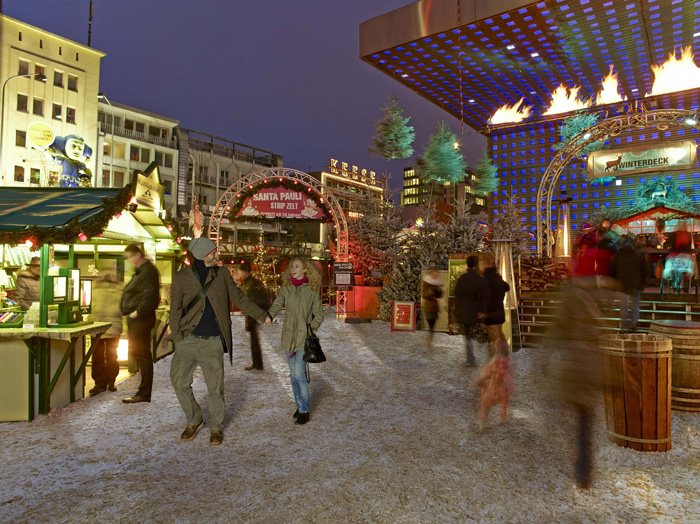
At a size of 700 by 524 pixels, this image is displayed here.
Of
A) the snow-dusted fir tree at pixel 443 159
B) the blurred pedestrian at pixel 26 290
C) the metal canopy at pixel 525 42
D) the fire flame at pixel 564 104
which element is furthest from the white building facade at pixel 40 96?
the blurred pedestrian at pixel 26 290

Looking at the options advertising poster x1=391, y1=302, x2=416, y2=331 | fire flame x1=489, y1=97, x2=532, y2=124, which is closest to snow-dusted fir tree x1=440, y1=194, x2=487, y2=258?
advertising poster x1=391, y1=302, x2=416, y2=331

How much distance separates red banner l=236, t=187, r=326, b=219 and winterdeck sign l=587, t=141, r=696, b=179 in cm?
1122

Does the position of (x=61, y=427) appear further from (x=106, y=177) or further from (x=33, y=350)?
(x=106, y=177)

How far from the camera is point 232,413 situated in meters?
5.82

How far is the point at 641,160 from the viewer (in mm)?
17938

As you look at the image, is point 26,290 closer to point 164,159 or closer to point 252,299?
point 252,299

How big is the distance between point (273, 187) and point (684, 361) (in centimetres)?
1544

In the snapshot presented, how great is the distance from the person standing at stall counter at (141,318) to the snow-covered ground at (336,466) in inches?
11.0

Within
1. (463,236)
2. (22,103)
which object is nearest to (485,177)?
(463,236)

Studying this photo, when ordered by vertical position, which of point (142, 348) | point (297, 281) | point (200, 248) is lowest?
point (142, 348)

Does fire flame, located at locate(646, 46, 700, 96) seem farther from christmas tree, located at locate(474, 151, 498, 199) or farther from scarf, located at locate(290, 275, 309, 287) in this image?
scarf, located at locate(290, 275, 309, 287)

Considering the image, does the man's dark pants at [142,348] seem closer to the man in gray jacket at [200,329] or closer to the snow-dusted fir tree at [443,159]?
the man in gray jacket at [200,329]

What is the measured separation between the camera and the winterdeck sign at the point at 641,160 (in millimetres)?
17016

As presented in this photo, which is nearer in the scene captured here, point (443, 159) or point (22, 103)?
point (443, 159)
